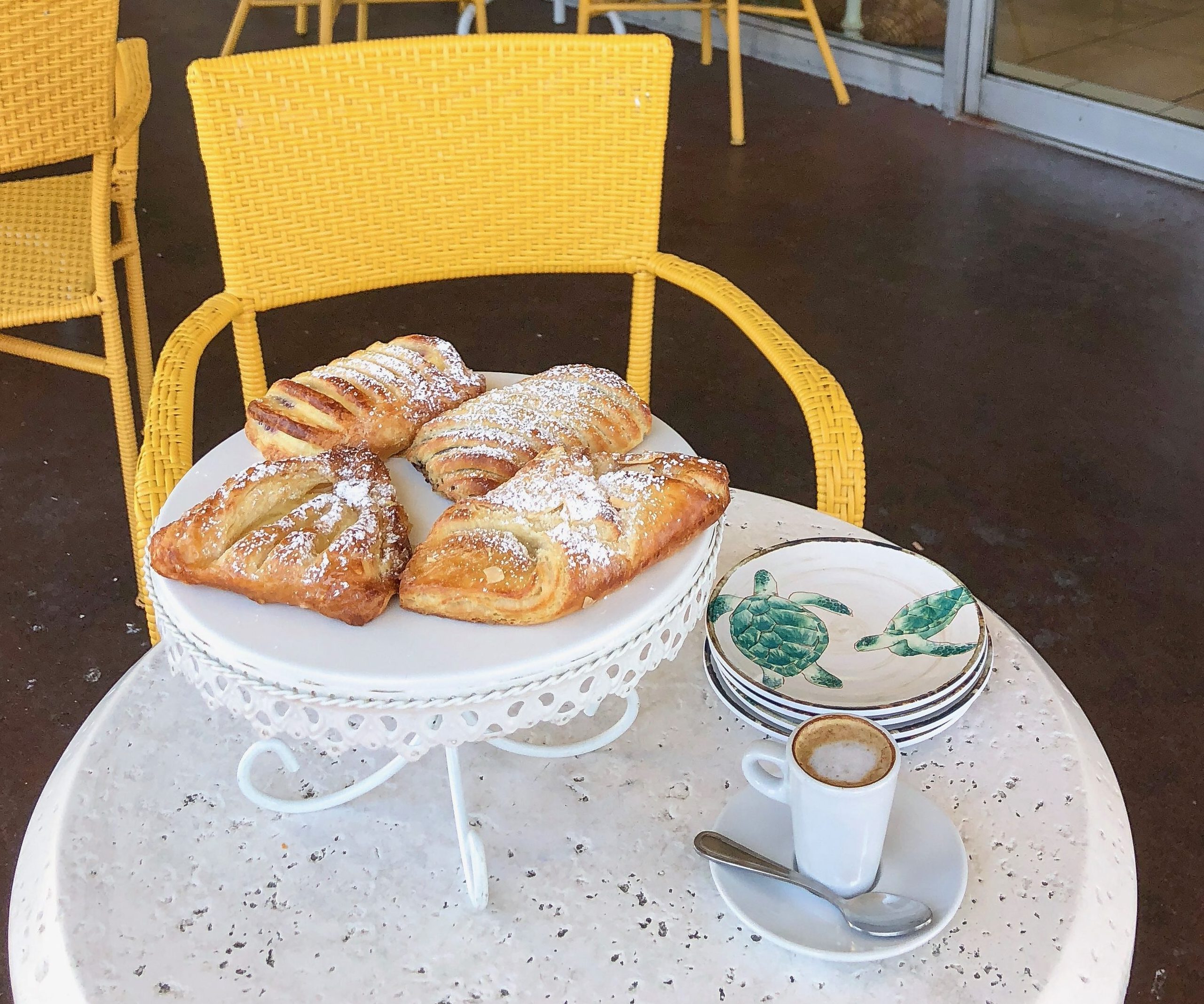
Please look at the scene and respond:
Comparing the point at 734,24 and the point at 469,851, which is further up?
the point at 734,24

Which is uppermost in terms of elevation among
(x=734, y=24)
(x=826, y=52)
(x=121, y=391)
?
(x=734, y=24)

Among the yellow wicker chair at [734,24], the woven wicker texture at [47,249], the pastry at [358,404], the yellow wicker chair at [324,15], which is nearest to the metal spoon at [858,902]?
the pastry at [358,404]

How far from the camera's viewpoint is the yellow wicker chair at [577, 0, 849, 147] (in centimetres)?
397

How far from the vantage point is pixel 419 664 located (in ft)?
2.27

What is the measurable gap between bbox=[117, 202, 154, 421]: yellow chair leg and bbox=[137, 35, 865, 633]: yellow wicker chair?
2.41 feet

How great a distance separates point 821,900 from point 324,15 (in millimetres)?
3796

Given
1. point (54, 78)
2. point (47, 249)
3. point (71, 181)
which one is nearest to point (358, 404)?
point (54, 78)

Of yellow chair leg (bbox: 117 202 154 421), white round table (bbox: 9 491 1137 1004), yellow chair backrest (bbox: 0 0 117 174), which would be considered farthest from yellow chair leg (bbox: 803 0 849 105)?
white round table (bbox: 9 491 1137 1004)

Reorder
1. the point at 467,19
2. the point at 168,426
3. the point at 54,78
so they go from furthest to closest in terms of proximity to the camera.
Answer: the point at 467,19 < the point at 54,78 < the point at 168,426

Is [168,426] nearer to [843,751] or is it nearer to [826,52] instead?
[843,751]

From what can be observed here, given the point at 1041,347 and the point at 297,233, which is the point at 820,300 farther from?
the point at 297,233

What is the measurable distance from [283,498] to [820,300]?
245 cm

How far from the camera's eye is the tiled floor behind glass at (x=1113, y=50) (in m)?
3.51

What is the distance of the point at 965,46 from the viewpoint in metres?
3.95
